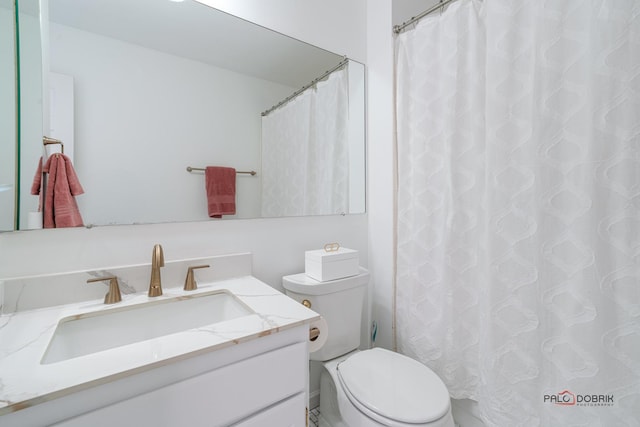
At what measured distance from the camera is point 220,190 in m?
1.14

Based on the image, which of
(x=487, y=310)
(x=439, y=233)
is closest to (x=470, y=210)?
(x=439, y=233)

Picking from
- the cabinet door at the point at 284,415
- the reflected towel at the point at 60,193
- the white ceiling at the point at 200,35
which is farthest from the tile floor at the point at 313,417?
the white ceiling at the point at 200,35

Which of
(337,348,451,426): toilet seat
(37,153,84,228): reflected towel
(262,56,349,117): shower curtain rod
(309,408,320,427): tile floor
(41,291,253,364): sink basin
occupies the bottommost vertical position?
(309,408,320,427): tile floor

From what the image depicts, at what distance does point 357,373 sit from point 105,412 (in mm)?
812

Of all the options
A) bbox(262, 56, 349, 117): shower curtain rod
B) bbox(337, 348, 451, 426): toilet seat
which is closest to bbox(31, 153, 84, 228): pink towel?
bbox(262, 56, 349, 117): shower curtain rod

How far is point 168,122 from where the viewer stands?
1029 millimetres

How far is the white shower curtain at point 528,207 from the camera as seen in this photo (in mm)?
822

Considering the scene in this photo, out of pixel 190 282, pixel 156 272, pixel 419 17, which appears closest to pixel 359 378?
pixel 190 282

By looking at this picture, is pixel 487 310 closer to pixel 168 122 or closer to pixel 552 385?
pixel 552 385

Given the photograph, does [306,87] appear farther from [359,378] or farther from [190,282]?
[359,378]

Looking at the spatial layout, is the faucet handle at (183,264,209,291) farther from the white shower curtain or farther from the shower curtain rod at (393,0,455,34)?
the shower curtain rod at (393,0,455,34)

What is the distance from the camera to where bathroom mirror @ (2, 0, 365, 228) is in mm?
883

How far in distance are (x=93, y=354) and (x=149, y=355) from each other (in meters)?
0.11

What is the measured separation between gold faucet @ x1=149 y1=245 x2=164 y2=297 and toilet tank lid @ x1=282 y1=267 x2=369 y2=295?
50 centimetres
